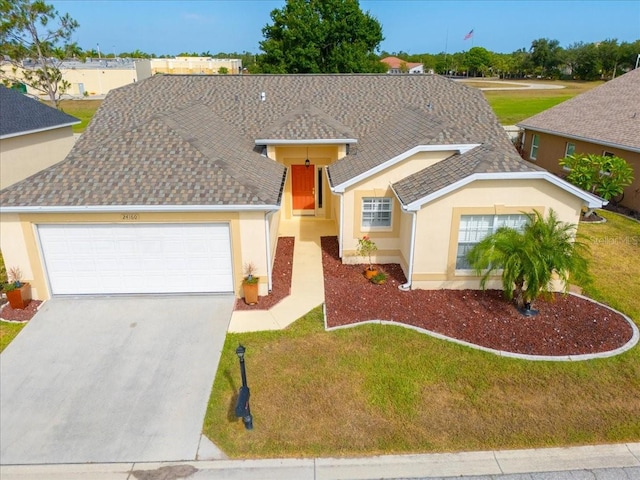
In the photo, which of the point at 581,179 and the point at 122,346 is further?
the point at 581,179

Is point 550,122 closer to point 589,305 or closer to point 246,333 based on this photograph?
point 589,305

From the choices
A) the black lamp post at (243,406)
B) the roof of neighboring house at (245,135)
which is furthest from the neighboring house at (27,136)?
the black lamp post at (243,406)

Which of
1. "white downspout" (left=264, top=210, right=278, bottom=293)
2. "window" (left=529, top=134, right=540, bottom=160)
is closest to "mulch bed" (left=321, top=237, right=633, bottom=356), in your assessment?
"white downspout" (left=264, top=210, right=278, bottom=293)

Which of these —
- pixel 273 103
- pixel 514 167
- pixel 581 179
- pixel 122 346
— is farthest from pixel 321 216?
pixel 581 179

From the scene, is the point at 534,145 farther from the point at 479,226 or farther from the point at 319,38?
the point at 319,38

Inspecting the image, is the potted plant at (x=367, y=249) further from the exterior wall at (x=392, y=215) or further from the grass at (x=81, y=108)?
the grass at (x=81, y=108)
